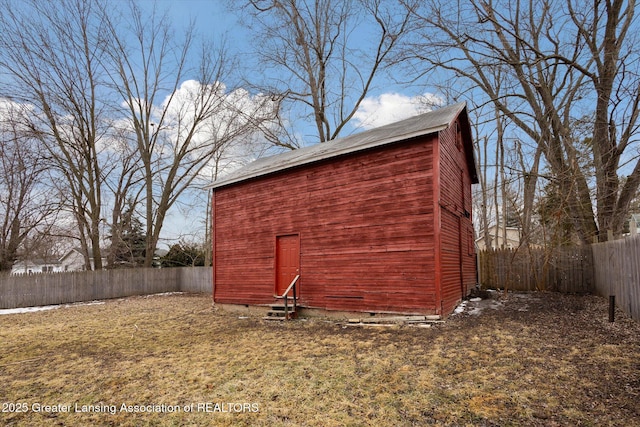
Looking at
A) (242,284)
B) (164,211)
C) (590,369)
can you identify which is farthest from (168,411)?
(164,211)

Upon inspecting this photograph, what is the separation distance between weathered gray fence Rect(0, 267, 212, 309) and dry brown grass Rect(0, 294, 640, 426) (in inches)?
336

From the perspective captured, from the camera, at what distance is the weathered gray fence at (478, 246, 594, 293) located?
1290 cm

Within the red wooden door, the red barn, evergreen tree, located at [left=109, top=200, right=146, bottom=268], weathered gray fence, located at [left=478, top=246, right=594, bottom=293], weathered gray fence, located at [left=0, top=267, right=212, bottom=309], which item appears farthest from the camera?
evergreen tree, located at [left=109, top=200, right=146, bottom=268]

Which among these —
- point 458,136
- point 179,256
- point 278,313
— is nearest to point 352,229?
point 278,313

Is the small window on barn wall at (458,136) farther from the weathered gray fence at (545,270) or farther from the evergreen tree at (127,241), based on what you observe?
the evergreen tree at (127,241)

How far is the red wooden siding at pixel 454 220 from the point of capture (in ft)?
31.1

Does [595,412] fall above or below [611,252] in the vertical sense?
below

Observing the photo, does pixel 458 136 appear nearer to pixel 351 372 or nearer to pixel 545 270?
pixel 545 270

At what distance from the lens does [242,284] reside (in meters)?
13.1

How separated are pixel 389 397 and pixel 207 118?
24961mm

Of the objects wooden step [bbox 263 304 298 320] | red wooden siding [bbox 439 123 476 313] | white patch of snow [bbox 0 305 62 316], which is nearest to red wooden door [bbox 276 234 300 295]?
wooden step [bbox 263 304 298 320]

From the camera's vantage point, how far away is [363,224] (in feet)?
32.9

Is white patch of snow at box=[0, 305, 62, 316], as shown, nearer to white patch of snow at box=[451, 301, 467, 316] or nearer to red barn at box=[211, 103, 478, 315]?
red barn at box=[211, 103, 478, 315]

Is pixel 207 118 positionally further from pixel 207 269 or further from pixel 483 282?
pixel 483 282
